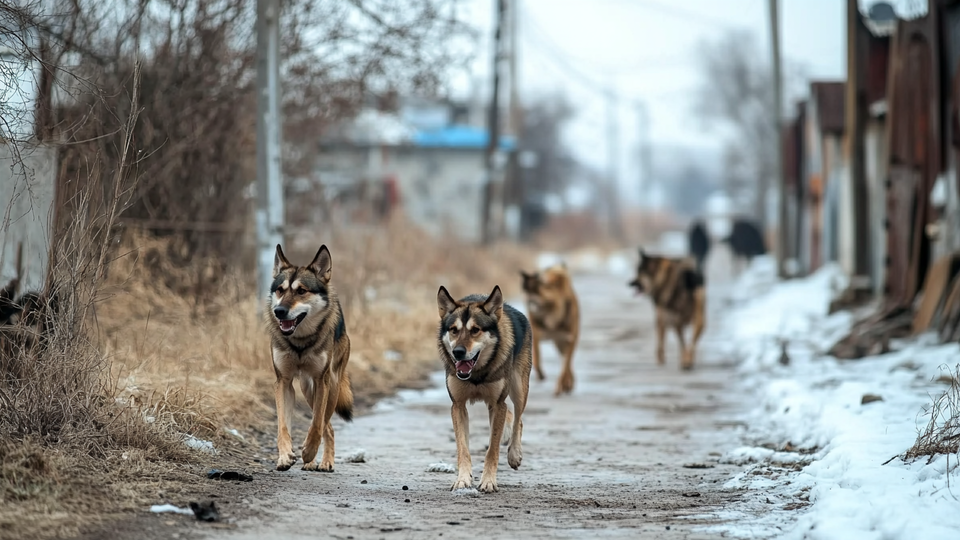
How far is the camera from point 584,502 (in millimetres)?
7367

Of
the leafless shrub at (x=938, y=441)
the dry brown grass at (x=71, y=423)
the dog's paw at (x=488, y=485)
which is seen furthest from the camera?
the dog's paw at (x=488, y=485)

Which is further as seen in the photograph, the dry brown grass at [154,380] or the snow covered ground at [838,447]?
the dry brown grass at [154,380]

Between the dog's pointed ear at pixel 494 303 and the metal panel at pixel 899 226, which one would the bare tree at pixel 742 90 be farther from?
the dog's pointed ear at pixel 494 303

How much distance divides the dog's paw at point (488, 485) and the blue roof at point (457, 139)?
48.4 meters

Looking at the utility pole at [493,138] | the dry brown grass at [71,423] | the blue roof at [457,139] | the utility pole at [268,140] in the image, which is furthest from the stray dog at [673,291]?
the blue roof at [457,139]

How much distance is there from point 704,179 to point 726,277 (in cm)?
14066

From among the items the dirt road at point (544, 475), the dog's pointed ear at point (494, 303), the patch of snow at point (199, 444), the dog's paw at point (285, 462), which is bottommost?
the dirt road at point (544, 475)

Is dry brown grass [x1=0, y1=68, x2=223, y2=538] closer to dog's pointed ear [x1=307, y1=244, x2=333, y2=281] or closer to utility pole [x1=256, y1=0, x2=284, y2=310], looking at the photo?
dog's pointed ear [x1=307, y1=244, x2=333, y2=281]

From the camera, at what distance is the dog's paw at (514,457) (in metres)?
8.50

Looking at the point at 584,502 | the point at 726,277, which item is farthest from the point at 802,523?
the point at 726,277

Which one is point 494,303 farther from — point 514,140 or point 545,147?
point 545,147

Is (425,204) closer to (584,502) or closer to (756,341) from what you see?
(756,341)

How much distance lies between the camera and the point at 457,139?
62781 mm

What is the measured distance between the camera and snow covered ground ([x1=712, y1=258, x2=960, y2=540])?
611cm
